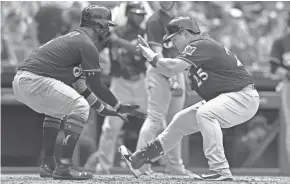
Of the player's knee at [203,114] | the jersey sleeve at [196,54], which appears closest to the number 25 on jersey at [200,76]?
the jersey sleeve at [196,54]

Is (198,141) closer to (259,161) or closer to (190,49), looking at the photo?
(259,161)

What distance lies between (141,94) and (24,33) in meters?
3.02

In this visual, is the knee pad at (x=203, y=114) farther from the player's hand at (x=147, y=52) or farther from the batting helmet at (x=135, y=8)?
the batting helmet at (x=135, y=8)

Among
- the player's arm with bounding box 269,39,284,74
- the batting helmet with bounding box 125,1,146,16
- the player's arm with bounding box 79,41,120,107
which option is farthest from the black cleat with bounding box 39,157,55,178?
the player's arm with bounding box 269,39,284,74

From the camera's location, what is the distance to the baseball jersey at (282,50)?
7.11m

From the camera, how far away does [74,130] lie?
4.97 metres

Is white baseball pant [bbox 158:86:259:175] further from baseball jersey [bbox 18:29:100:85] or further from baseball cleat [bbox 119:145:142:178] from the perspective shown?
baseball jersey [bbox 18:29:100:85]

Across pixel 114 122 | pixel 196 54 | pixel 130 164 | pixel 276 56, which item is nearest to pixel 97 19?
pixel 196 54

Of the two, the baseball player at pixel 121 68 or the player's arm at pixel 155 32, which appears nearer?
the player's arm at pixel 155 32

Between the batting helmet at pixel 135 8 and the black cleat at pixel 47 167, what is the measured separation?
1.99 meters

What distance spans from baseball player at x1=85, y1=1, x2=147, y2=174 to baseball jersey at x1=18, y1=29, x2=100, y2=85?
5.11ft

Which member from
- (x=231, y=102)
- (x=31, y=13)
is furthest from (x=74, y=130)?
(x=31, y=13)

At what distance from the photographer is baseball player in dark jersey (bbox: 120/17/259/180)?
16.3 feet

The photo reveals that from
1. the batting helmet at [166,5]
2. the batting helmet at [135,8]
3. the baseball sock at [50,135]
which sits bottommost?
the baseball sock at [50,135]
